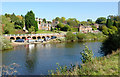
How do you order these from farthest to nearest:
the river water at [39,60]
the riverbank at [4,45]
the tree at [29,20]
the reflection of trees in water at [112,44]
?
the tree at [29,20], the riverbank at [4,45], the reflection of trees in water at [112,44], the river water at [39,60]

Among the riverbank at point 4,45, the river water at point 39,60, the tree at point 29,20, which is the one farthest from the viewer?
the tree at point 29,20

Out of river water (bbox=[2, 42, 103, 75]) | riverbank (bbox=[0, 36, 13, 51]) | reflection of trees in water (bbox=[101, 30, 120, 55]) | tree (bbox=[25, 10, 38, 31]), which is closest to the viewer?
river water (bbox=[2, 42, 103, 75])

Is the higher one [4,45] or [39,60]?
[4,45]

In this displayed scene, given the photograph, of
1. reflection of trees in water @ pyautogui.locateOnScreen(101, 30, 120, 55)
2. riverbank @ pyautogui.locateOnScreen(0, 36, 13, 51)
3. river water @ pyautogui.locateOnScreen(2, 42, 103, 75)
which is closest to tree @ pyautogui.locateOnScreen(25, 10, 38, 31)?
riverbank @ pyautogui.locateOnScreen(0, 36, 13, 51)

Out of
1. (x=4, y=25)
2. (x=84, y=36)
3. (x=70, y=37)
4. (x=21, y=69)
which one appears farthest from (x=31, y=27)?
(x=21, y=69)

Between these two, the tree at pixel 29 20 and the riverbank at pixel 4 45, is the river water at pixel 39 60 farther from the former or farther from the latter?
the tree at pixel 29 20

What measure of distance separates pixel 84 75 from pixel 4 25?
54424mm

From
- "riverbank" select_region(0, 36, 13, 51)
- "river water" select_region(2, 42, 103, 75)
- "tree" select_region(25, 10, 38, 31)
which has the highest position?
"tree" select_region(25, 10, 38, 31)

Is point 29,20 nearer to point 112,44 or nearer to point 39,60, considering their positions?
point 39,60

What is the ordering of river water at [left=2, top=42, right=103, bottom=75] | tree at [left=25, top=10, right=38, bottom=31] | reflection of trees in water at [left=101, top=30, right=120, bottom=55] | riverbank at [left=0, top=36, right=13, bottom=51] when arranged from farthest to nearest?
1. tree at [left=25, top=10, right=38, bottom=31]
2. riverbank at [left=0, top=36, right=13, bottom=51]
3. reflection of trees in water at [left=101, top=30, right=120, bottom=55]
4. river water at [left=2, top=42, right=103, bottom=75]

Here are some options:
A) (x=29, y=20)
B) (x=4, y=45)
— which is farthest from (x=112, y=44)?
(x=29, y=20)

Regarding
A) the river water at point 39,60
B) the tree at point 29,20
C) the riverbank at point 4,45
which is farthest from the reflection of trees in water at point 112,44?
the tree at point 29,20

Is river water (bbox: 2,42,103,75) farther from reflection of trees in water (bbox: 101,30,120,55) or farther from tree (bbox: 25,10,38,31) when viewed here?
tree (bbox: 25,10,38,31)

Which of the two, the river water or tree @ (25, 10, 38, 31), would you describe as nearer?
the river water
